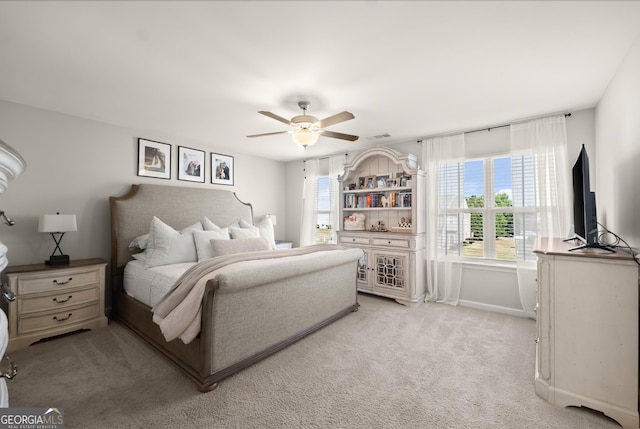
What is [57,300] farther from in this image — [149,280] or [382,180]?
[382,180]

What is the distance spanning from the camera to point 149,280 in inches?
116

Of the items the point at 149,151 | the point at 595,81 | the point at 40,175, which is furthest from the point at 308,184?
the point at 595,81

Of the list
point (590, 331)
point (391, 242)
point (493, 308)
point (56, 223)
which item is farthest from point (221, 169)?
point (590, 331)

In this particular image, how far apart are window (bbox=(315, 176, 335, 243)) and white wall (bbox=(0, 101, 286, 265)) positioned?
2723 mm

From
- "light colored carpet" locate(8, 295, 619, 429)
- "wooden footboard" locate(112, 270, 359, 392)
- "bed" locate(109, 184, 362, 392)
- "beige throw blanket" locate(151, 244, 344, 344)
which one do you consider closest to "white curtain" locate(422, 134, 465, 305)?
"light colored carpet" locate(8, 295, 619, 429)

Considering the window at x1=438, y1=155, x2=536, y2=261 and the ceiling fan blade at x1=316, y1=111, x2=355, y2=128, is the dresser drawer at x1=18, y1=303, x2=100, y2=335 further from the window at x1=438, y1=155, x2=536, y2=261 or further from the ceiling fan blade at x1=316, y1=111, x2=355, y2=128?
the window at x1=438, y1=155, x2=536, y2=261

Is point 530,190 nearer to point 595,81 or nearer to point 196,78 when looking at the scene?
point 595,81

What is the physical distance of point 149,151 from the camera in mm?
4105

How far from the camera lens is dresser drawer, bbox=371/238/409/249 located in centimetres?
410

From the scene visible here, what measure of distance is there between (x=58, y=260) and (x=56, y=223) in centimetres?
42

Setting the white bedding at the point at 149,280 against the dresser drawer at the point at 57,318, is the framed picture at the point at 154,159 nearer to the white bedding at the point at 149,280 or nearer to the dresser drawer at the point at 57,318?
the white bedding at the point at 149,280

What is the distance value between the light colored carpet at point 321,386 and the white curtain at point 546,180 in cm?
72

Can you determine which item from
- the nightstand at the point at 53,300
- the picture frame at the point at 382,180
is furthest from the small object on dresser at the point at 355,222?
the nightstand at the point at 53,300

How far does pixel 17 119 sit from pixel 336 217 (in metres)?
4.39
